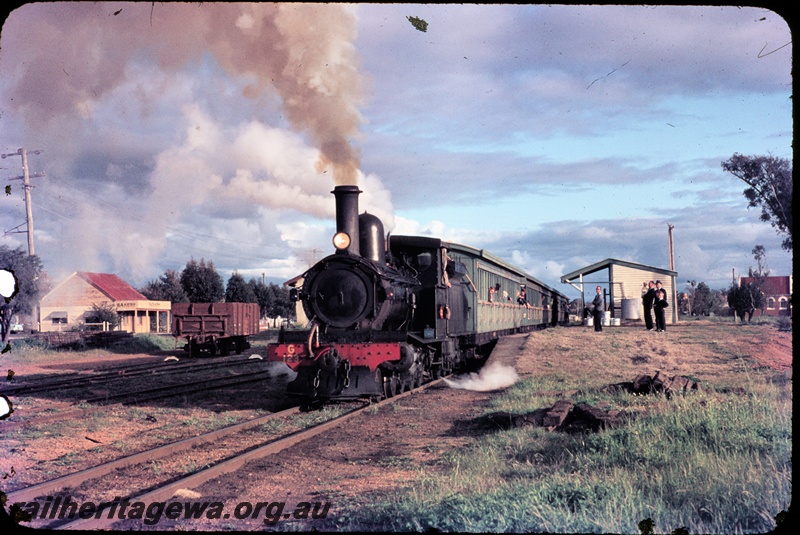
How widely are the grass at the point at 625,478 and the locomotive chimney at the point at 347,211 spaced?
4100 millimetres

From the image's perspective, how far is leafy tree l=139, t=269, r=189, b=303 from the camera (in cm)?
5513

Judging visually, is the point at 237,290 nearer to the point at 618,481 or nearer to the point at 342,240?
the point at 342,240

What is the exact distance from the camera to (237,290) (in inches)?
2185

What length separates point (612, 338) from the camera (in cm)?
1867

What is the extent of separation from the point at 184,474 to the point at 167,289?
5481 cm

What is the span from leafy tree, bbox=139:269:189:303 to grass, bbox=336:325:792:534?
1946 inches

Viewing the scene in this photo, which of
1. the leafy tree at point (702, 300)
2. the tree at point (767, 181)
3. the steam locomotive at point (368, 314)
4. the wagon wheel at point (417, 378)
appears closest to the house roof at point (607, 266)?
the tree at point (767, 181)

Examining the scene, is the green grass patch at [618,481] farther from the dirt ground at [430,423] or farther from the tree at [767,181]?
the tree at [767,181]

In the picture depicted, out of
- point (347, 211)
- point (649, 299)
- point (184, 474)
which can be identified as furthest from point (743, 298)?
point (184, 474)

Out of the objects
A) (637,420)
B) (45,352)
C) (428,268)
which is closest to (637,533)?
(637,420)

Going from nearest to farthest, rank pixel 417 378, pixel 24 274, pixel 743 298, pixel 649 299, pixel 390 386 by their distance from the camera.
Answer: pixel 390 386
pixel 417 378
pixel 649 299
pixel 24 274
pixel 743 298

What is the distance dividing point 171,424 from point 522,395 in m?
6.14

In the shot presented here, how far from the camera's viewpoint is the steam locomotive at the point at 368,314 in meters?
11.2

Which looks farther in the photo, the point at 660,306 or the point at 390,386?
the point at 660,306
